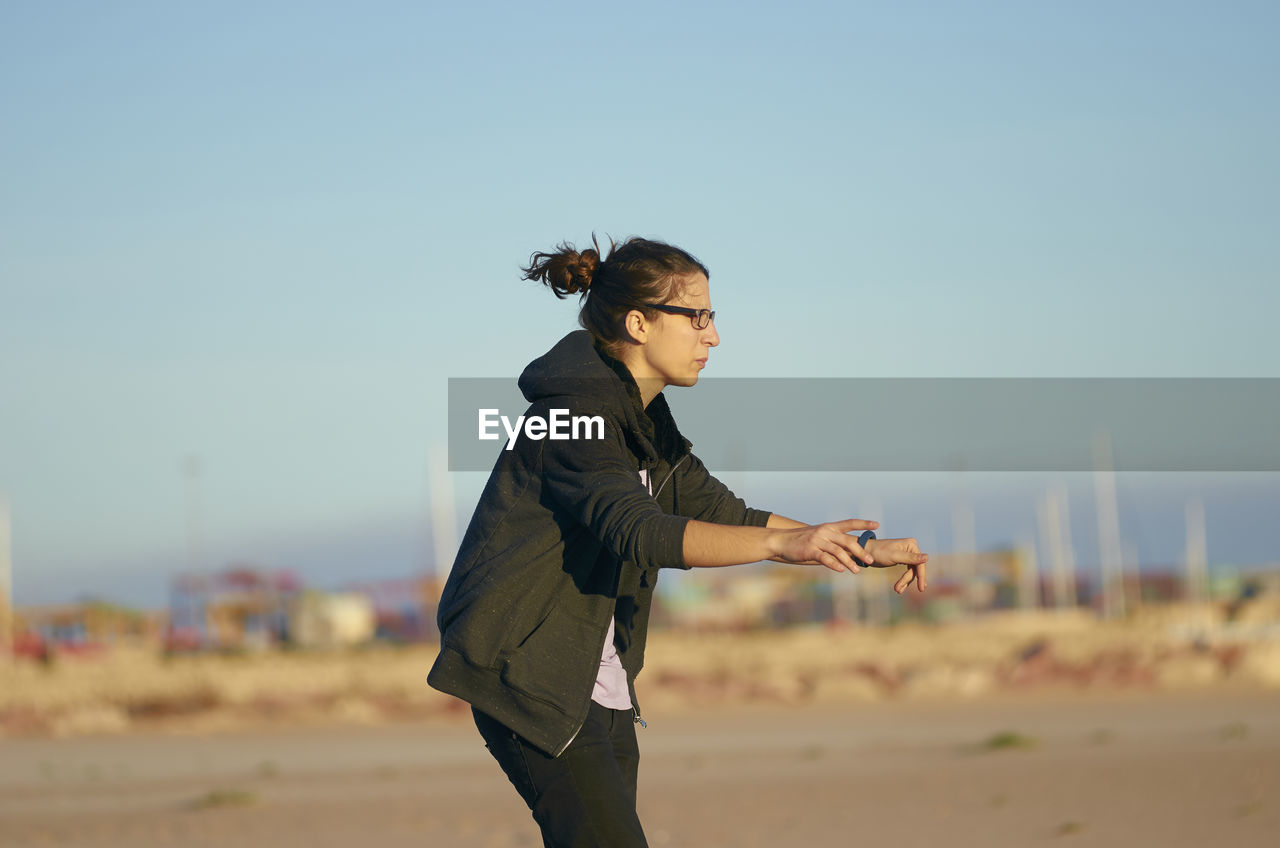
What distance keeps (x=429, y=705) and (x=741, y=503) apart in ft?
59.8

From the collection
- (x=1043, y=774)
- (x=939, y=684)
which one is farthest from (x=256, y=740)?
(x=1043, y=774)

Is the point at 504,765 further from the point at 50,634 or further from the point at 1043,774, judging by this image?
the point at 50,634

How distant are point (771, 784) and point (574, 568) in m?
8.11

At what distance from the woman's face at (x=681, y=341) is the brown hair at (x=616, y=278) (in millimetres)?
28

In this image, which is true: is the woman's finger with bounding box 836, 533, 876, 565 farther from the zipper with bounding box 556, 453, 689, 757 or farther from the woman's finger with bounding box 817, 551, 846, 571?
the zipper with bounding box 556, 453, 689, 757

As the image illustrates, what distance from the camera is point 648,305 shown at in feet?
11.9

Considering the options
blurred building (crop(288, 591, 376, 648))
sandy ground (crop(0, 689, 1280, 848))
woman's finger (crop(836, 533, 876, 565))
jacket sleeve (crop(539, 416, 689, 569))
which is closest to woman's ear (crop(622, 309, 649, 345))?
jacket sleeve (crop(539, 416, 689, 569))

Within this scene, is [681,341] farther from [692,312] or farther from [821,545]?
[821,545]

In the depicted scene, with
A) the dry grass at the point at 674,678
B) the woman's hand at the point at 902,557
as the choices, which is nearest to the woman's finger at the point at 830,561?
the woman's hand at the point at 902,557

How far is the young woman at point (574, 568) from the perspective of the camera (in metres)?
3.35

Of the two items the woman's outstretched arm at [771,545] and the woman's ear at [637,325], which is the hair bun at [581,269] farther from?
the woman's outstretched arm at [771,545]

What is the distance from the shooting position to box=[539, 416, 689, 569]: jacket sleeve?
10.2ft

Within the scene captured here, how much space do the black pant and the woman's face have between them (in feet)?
2.85

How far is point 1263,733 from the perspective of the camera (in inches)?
496
